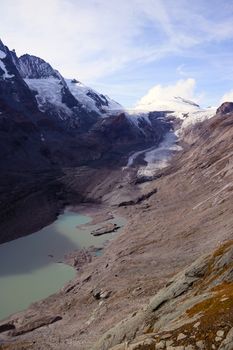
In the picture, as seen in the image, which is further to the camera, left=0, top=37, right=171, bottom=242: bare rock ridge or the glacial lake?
left=0, top=37, right=171, bottom=242: bare rock ridge

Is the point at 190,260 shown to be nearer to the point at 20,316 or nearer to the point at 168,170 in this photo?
the point at 20,316

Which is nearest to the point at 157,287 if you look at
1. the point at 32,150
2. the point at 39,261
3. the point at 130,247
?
the point at 130,247

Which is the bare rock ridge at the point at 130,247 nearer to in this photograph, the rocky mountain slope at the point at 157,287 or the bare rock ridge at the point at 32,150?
the rocky mountain slope at the point at 157,287

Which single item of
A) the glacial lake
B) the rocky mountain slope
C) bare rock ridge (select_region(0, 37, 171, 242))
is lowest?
the glacial lake

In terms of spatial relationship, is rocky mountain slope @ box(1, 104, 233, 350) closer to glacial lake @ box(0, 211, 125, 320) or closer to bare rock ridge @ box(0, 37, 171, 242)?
glacial lake @ box(0, 211, 125, 320)

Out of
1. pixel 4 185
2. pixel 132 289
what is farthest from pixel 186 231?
pixel 4 185

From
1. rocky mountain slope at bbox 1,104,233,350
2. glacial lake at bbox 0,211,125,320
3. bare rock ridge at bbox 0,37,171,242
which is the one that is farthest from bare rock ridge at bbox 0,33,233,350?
glacial lake at bbox 0,211,125,320

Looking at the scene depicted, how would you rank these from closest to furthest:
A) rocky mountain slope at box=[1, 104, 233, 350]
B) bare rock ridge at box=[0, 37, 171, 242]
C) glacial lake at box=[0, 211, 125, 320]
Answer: rocky mountain slope at box=[1, 104, 233, 350] < glacial lake at box=[0, 211, 125, 320] < bare rock ridge at box=[0, 37, 171, 242]

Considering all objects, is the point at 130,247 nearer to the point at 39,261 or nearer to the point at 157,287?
the point at 39,261
